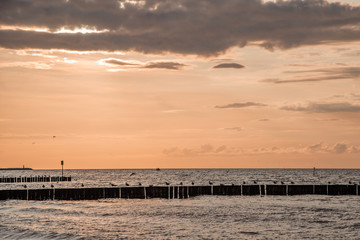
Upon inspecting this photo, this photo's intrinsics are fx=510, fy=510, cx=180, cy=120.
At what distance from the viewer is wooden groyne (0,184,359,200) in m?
56.6

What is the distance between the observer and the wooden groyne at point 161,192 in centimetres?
5659

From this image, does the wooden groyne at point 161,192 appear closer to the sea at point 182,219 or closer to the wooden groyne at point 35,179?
the sea at point 182,219

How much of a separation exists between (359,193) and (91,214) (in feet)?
124

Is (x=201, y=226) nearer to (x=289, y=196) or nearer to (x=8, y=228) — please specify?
(x=8, y=228)

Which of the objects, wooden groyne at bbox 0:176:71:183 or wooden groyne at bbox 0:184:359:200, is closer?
wooden groyne at bbox 0:184:359:200

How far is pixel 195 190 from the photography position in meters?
62.4

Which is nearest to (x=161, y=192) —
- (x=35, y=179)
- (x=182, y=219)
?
(x=182, y=219)

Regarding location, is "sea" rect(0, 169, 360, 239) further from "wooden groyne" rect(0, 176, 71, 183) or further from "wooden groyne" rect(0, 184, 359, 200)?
"wooden groyne" rect(0, 176, 71, 183)

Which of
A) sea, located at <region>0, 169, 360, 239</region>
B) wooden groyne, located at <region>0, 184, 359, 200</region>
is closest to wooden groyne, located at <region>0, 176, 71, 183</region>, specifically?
wooden groyne, located at <region>0, 184, 359, 200</region>

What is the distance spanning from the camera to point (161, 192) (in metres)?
60.6

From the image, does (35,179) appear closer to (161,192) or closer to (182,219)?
(161,192)

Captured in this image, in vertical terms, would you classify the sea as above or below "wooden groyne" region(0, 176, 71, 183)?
above

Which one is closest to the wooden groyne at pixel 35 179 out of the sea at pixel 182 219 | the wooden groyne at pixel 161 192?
the wooden groyne at pixel 161 192

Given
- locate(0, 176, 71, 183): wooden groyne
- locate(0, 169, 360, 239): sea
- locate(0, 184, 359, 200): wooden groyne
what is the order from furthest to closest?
locate(0, 176, 71, 183): wooden groyne, locate(0, 184, 359, 200): wooden groyne, locate(0, 169, 360, 239): sea
